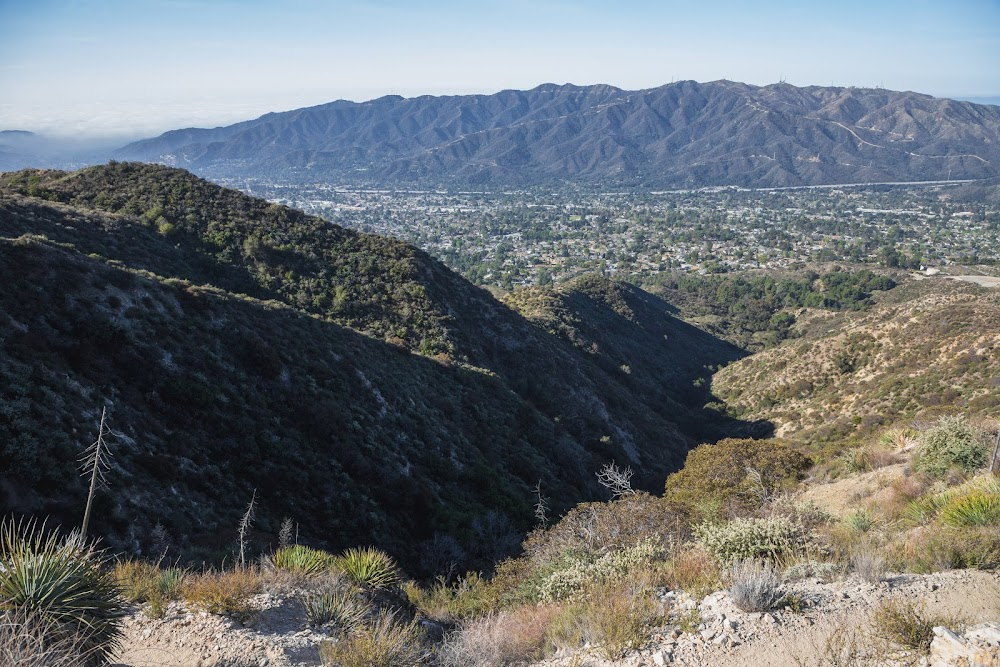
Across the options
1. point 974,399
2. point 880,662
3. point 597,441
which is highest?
point 880,662

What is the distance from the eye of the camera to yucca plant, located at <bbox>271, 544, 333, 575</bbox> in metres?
6.94

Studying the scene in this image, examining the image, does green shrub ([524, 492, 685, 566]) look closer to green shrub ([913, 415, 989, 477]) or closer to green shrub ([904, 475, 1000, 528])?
green shrub ([904, 475, 1000, 528])

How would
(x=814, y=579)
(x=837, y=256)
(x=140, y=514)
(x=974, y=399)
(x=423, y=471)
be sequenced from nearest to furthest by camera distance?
(x=814, y=579)
(x=140, y=514)
(x=423, y=471)
(x=974, y=399)
(x=837, y=256)

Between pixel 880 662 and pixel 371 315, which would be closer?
pixel 880 662

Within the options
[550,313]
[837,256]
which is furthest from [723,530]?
[837,256]

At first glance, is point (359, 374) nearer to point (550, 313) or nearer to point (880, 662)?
point (880, 662)

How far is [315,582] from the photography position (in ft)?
21.7

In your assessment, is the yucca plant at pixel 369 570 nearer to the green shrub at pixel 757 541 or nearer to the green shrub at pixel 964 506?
the green shrub at pixel 757 541

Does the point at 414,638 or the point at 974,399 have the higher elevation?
the point at 414,638

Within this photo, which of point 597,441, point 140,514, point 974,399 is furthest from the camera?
point 597,441

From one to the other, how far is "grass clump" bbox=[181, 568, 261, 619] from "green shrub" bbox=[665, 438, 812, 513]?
26.7 feet

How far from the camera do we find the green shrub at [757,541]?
674cm

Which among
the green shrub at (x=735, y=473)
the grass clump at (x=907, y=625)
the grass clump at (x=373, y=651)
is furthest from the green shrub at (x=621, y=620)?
the green shrub at (x=735, y=473)

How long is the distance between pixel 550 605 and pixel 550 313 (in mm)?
39250
